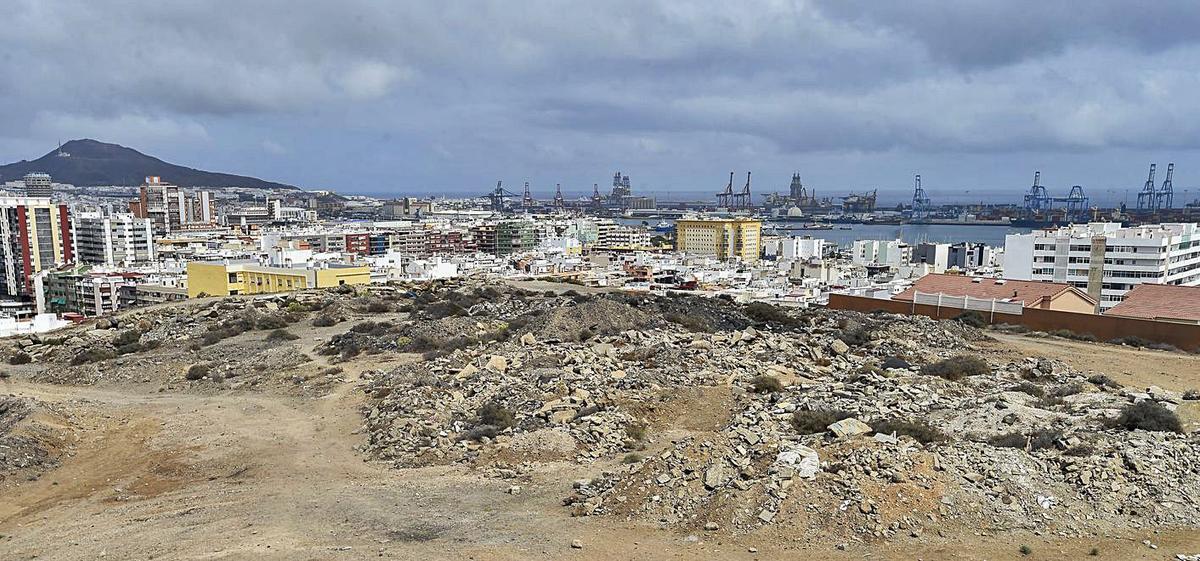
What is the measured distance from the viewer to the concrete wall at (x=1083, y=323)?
23.4 meters

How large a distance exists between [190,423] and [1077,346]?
891 inches

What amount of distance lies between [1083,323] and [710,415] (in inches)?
657

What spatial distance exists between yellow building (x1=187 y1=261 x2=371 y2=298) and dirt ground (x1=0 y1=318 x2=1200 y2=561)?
101 feet

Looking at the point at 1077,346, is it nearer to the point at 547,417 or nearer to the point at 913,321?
the point at 913,321

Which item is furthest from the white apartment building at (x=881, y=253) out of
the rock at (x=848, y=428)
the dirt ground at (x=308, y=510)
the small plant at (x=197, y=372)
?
the rock at (x=848, y=428)

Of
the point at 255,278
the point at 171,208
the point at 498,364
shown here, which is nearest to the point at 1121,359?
the point at 498,364

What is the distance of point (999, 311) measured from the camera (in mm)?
27656

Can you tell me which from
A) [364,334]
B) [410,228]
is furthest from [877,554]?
[410,228]

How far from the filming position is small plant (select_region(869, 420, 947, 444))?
37.2 ft

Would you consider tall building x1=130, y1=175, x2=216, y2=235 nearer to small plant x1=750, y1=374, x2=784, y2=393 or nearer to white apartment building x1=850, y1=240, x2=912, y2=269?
white apartment building x1=850, y1=240, x2=912, y2=269

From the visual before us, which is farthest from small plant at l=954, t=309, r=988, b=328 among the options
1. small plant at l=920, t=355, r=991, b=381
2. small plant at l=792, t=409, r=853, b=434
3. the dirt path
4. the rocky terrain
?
small plant at l=792, t=409, r=853, b=434

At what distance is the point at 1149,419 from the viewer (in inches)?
470

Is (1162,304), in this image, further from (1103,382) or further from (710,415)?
(710,415)

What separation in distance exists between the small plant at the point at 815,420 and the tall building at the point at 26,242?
69487mm
